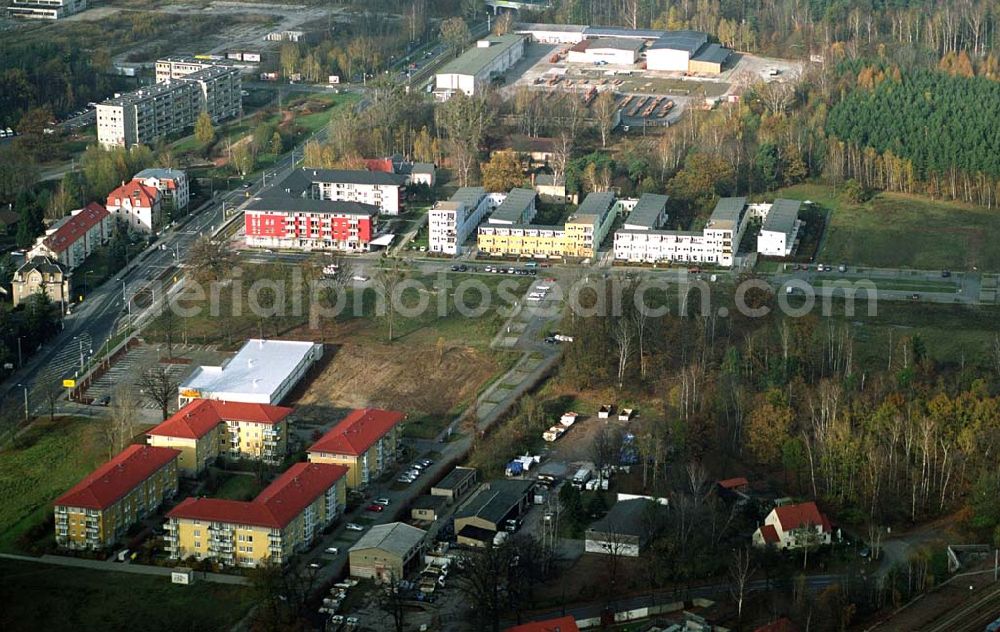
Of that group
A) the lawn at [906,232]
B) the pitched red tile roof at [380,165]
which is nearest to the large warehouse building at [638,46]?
the lawn at [906,232]

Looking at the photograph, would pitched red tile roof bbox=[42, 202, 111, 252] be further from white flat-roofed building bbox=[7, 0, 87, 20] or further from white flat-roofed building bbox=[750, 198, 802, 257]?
white flat-roofed building bbox=[7, 0, 87, 20]

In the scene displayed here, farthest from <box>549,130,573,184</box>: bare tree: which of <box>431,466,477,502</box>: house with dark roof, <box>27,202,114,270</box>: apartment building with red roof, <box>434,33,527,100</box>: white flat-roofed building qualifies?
<box>431,466,477,502</box>: house with dark roof

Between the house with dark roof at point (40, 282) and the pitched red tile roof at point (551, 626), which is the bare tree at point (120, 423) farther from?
the pitched red tile roof at point (551, 626)

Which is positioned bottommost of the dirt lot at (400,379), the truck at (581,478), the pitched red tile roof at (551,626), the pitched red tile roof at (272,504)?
the truck at (581,478)

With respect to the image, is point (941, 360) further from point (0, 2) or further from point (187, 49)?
point (0, 2)

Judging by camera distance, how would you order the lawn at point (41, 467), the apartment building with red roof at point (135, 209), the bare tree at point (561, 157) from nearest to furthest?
1. the lawn at point (41, 467)
2. the apartment building with red roof at point (135, 209)
3. the bare tree at point (561, 157)

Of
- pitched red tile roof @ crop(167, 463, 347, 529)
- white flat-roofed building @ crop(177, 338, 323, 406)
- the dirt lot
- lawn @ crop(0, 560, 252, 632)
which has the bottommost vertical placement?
lawn @ crop(0, 560, 252, 632)

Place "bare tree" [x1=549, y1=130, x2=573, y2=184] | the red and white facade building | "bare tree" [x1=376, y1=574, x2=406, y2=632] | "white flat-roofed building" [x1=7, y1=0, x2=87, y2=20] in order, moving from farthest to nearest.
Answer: "white flat-roofed building" [x1=7, y1=0, x2=87, y2=20] → "bare tree" [x1=549, y1=130, x2=573, y2=184] → the red and white facade building → "bare tree" [x1=376, y1=574, x2=406, y2=632]
